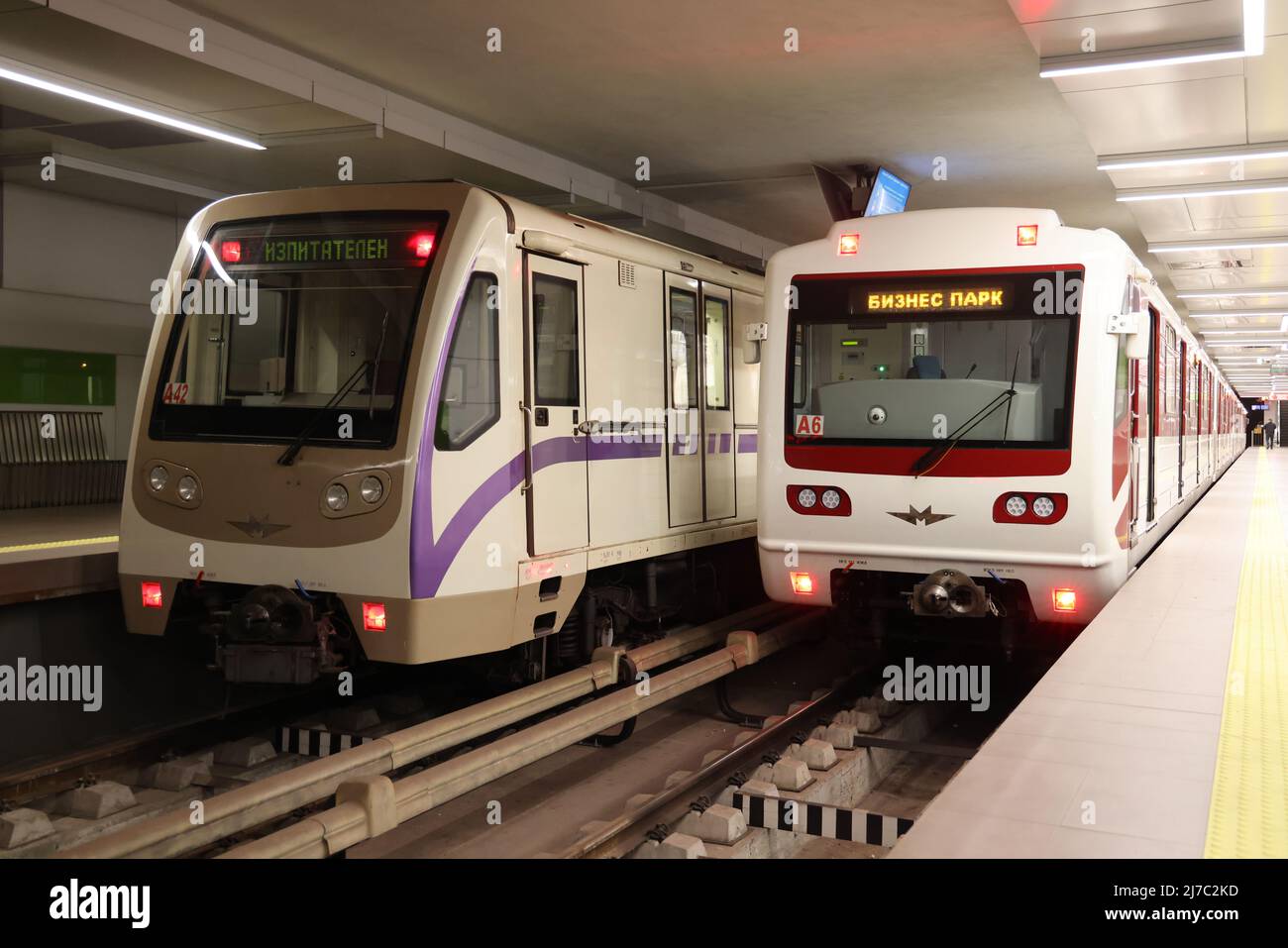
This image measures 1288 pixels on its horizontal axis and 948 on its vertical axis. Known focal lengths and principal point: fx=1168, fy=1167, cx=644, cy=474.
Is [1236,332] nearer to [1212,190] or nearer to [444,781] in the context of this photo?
[1212,190]

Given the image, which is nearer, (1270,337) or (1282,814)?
(1282,814)

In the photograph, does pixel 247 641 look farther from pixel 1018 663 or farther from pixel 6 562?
pixel 1018 663

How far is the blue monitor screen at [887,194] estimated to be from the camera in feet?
40.7

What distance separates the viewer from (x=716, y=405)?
8.99 meters

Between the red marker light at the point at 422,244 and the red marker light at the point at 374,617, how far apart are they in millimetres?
1792

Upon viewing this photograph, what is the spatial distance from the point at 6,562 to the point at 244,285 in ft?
7.65

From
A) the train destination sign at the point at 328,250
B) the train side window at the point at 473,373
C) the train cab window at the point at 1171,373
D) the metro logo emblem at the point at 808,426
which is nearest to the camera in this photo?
the train side window at the point at 473,373

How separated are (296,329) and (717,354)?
3691 mm

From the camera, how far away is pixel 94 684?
7094 millimetres

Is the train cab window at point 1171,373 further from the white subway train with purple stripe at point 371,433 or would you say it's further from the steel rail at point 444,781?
the white subway train with purple stripe at point 371,433

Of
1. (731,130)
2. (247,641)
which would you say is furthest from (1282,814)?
(731,130)

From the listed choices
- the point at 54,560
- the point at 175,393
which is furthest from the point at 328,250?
the point at 54,560

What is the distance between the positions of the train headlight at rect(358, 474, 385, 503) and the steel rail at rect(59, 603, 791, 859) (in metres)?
1.14

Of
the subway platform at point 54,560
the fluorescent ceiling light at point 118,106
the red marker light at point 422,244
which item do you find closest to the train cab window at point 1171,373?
the red marker light at point 422,244
